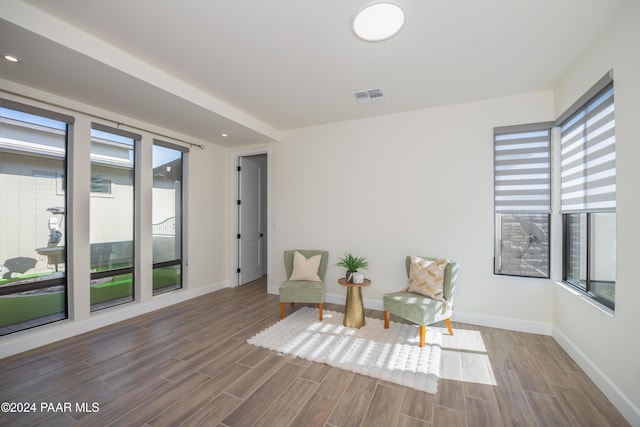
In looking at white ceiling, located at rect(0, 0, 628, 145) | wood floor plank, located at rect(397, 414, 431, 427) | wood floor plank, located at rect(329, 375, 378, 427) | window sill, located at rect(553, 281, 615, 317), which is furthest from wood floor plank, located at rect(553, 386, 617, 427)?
white ceiling, located at rect(0, 0, 628, 145)

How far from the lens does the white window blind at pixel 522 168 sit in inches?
122

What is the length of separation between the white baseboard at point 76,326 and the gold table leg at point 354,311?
2.72 m

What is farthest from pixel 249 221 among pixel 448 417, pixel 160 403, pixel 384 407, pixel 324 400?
pixel 448 417

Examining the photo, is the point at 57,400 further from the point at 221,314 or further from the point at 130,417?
the point at 221,314

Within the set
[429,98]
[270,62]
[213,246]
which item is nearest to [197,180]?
[213,246]

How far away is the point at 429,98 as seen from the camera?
130 inches

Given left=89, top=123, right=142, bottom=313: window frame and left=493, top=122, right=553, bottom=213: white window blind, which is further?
left=89, top=123, right=142, bottom=313: window frame

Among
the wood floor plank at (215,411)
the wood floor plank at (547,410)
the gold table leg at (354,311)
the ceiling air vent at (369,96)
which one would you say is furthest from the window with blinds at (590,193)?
the wood floor plank at (215,411)

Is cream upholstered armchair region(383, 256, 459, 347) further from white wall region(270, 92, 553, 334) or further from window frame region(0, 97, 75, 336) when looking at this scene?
window frame region(0, 97, 75, 336)

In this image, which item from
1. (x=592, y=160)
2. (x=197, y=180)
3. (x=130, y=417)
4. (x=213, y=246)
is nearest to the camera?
(x=130, y=417)

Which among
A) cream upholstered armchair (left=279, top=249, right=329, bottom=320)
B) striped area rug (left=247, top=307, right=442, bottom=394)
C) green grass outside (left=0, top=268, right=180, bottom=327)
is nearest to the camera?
striped area rug (left=247, top=307, right=442, bottom=394)

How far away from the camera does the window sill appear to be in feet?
Result: 6.77

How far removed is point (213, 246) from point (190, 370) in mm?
2788

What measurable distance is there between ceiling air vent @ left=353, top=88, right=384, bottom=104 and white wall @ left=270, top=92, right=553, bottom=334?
1.89 ft
